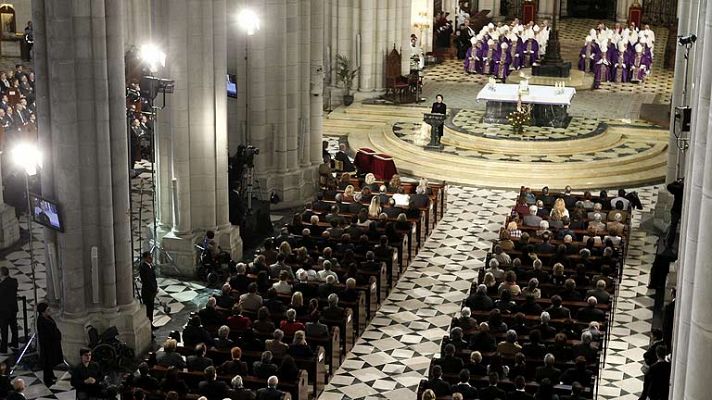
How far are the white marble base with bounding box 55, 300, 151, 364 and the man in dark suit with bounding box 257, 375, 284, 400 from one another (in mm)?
4060

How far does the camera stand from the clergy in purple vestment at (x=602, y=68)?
43719mm

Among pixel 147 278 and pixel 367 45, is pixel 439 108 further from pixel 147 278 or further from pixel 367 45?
pixel 147 278

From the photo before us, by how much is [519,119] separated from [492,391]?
1936cm

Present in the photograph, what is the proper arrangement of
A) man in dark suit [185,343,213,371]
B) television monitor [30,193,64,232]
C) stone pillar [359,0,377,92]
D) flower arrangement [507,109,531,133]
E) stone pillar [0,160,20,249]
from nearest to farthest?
1. man in dark suit [185,343,213,371]
2. television monitor [30,193,64,232]
3. stone pillar [0,160,20,249]
4. flower arrangement [507,109,531,133]
5. stone pillar [359,0,377,92]

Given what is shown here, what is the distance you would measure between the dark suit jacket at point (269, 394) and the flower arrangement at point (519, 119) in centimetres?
1987

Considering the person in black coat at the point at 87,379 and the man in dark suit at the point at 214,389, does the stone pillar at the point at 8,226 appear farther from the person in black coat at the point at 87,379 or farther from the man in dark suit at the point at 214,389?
the man in dark suit at the point at 214,389

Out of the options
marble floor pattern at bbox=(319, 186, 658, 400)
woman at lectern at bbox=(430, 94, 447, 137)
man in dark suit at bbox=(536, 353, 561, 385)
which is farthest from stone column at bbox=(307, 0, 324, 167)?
man in dark suit at bbox=(536, 353, 561, 385)

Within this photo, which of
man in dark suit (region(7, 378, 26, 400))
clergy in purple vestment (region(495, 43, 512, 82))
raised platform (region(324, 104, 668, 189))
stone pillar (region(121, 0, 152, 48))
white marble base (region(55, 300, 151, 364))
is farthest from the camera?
clergy in purple vestment (region(495, 43, 512, 82))

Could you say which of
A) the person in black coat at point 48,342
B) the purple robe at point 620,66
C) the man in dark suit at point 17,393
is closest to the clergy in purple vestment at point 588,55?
the purple robe at point 620,66

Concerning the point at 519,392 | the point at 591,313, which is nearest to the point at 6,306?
the point at 519,392

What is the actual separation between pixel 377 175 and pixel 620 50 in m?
16.0

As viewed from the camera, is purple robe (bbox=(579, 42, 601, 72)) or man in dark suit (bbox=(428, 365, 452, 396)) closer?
man in dark suit (bbox=(428, 365, 452, 396))

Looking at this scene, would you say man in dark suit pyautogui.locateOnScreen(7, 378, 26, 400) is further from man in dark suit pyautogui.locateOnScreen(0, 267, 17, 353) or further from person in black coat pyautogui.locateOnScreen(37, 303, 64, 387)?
man in dark suit pyautogui.locateOnScreen(0, 267, 17, 353)

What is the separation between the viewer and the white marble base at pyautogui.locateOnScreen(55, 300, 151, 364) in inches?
798
